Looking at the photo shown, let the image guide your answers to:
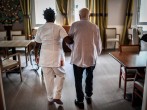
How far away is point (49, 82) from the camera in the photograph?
290 cm

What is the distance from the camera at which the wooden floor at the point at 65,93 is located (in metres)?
2.96

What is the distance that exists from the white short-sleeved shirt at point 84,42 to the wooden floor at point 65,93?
0.71 m

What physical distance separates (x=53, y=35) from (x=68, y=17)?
452 centimetres

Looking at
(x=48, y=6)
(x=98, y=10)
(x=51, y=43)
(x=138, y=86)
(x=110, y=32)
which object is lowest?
(x=138, y=86)

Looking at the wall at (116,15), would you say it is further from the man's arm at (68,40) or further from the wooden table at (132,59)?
the man's arm at (68,40)

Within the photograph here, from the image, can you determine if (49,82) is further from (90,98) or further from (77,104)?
(90,98)

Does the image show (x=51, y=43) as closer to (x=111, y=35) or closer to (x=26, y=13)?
(x=26, y=13)

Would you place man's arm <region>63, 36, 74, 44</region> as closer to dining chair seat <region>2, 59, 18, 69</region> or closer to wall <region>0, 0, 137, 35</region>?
dining chair seat <region>2, 59, 18, 69</region>

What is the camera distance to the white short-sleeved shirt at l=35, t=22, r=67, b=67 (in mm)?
2676

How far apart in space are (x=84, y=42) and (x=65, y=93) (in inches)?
45.4

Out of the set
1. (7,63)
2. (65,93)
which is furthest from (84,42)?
(7,63)

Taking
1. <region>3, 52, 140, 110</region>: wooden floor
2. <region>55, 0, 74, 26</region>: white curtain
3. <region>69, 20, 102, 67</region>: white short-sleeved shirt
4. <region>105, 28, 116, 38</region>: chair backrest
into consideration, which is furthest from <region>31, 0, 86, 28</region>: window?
<region>69, 20, 102, 67</region>: white short-sleeved shirt

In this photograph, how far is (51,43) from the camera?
8.89 ft

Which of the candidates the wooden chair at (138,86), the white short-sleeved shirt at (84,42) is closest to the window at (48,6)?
the white short-sleeved shirt at (84,42)
